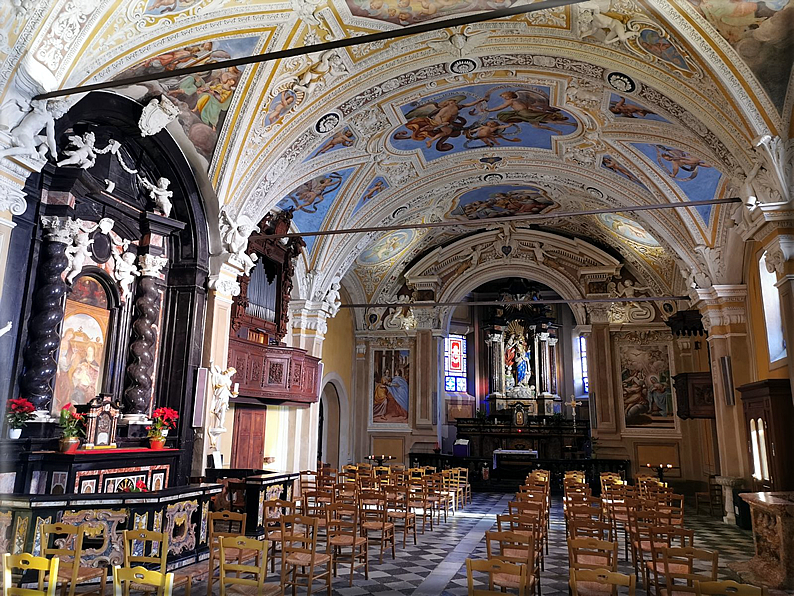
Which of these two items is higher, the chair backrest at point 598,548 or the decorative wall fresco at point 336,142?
the decorative wall fresco at point 336,142

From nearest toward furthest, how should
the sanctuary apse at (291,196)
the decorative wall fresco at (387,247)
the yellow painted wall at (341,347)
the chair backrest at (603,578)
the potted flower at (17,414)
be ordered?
the chair backrest at (603,578) → the potted flower at (17,414) → the sanctuary apse at (291,196) → the decorative wall fresco at (387,247) → the yellow painted wall at (341,347)

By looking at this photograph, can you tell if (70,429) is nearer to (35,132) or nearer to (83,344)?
(83,344)

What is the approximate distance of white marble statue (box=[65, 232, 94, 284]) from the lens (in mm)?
8828

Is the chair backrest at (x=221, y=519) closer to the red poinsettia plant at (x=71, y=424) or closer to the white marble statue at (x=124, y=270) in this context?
the red poinsettia plant at (x=71, y=424)

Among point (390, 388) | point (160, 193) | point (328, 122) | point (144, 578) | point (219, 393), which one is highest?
point (328, 122)

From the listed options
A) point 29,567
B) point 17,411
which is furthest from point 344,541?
point 17,411

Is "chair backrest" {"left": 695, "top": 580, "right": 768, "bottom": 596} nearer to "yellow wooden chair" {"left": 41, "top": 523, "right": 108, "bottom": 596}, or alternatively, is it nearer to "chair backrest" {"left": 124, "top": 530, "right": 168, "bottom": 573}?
"chair backrest" {"left": 124, "top": 530, "right": 168, "bottom": 573}

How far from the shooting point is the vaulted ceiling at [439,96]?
859 centimetres

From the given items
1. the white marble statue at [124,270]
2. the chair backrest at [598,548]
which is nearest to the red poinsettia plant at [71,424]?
the white marble statue at [124,270]

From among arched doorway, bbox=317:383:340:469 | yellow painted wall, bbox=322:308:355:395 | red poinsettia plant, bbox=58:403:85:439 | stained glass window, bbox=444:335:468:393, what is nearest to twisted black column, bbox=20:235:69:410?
red poinsettia plant, bbox=58:403:85:439

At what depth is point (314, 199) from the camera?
49.3 feet

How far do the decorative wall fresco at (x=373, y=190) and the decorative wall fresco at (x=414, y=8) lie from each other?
5800 millimetres

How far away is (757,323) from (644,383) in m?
7.69

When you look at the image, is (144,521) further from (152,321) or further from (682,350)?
(682,350)
